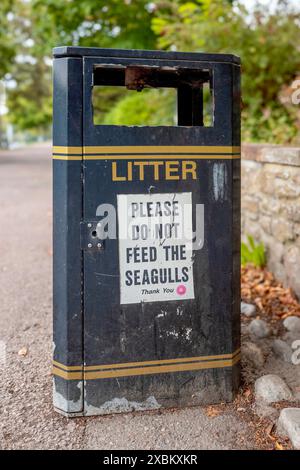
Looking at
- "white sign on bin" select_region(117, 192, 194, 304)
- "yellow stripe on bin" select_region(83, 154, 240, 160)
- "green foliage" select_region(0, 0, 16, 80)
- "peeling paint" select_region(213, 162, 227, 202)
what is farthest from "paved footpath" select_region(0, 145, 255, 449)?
"green foliage" select_region(0, 0, 16, 80)

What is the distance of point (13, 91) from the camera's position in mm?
37812

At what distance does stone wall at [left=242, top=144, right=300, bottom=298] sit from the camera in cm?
489

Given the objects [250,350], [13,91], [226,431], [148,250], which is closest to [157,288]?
[148,250]

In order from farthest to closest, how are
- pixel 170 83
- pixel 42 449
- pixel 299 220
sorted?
1. pixel 299 220
2. pixel 170 83
3. pixel 42 449

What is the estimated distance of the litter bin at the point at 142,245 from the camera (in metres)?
2.79

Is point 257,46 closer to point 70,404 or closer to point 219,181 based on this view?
point 219,181

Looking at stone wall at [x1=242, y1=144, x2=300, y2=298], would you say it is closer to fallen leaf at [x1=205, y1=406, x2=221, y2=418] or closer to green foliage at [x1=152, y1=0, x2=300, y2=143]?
fallen leaf at [x1=205, y1=406, x2=221, y2=418]

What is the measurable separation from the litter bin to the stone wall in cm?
196

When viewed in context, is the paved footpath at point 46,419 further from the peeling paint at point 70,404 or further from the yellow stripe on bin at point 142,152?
the yellow stripe on bin at point 142,152

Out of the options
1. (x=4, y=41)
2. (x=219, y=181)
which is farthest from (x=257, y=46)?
(x=4, y=41)

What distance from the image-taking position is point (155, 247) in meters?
2.91

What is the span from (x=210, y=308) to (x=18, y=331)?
1730 mm

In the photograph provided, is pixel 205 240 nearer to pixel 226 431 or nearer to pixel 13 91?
pixel 226 431

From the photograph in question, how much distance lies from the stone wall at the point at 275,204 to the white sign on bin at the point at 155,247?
2109 millimetres
